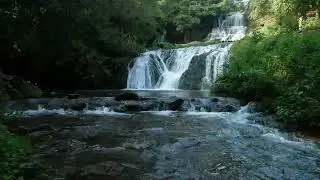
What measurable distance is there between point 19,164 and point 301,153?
5.21 metres

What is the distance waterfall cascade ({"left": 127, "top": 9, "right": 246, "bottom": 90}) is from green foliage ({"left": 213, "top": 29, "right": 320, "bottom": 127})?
2242mm

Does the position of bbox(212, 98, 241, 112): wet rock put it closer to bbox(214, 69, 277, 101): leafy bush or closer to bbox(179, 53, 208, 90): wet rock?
bbox(214, 69, 277, 101): leafy bush

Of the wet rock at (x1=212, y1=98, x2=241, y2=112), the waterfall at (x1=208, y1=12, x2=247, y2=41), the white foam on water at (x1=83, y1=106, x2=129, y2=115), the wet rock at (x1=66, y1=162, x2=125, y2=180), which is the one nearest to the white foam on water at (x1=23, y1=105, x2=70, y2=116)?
the white foam on water at (x1=83, y1=106, x2=129, y2=115)

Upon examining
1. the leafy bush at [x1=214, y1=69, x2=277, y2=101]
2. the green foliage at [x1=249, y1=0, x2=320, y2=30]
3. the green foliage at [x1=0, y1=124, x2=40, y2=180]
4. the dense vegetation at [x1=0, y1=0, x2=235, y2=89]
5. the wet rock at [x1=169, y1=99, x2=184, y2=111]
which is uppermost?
the green foliage at [x1=249, y1=0, x2=320, y2=30]

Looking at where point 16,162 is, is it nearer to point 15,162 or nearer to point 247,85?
point 15,162

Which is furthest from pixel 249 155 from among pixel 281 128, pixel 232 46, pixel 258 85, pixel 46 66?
pixel 46 66

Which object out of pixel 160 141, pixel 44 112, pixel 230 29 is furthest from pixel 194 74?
pixel 160 141

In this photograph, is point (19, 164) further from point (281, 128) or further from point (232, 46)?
point (232, 46)

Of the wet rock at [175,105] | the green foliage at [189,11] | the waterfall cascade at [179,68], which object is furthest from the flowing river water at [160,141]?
the green foliage at [189,11]

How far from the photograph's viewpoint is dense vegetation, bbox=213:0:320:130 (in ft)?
35.6

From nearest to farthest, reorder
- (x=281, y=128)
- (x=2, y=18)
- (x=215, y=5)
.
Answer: (x=281, y=128)
(x=2, y=18)
(x=215, y=5)

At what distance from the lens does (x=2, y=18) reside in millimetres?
14031

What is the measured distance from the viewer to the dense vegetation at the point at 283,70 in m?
10.8

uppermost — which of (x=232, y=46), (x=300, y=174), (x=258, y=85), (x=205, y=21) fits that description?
(x=205, y=21)
